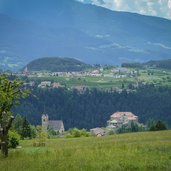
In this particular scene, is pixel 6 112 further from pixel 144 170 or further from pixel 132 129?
pixel 132 129

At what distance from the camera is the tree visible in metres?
21.5

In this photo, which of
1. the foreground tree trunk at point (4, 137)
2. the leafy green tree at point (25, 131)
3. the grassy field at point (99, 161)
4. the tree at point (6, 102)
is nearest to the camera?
the grassy field at point (99, 161)

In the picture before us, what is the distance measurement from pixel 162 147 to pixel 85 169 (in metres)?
6.96

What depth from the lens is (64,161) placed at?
1836 centimetres

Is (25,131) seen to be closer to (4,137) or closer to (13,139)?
(13,139)

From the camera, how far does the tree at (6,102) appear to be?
70.5 ft

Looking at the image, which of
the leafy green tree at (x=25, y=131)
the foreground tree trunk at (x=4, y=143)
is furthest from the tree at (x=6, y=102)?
the leafy green tree at (x=25, y=131)

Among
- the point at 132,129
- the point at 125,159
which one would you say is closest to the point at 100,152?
the point at 125,159

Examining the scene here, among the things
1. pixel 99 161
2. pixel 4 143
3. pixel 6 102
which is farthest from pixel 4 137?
pixel 99 161

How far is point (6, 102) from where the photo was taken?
22.6 metres

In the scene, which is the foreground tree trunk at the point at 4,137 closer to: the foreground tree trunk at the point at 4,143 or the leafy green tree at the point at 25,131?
the foreground tree trunk at the point at 4,143

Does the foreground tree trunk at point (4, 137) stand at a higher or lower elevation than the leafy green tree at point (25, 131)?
higher

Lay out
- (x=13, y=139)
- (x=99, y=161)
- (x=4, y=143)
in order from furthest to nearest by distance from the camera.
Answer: (x=13, y=139)
(x=4, y=143)
(x=99, y=161)

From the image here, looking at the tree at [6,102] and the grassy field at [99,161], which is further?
the tree at [6,102]
